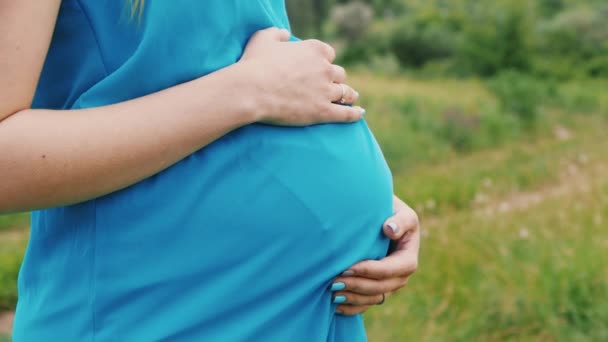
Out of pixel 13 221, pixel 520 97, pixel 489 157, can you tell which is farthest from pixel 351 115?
pixel 520 97

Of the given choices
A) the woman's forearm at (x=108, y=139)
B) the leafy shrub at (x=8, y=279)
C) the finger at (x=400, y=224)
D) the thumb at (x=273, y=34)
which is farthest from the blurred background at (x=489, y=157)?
the woman's forearm at (x=108, y=139)

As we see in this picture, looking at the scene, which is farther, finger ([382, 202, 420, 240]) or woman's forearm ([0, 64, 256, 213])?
finger ([382, 202, 420, 240])

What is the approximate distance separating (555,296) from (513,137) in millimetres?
6591

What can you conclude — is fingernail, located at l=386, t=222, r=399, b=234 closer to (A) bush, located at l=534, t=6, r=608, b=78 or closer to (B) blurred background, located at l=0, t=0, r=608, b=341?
(B) blurred background, located at l=0, t=0, r=608, b=341

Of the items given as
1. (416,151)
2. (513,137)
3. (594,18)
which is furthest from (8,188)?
(594,18)

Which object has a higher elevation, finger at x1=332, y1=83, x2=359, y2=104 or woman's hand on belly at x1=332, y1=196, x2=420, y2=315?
finger at x1=332, y1=83, x2=359, y2=104

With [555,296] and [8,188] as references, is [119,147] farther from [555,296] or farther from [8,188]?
[555,296]

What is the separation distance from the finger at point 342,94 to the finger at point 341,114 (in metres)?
0.02

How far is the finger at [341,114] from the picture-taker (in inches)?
46.9

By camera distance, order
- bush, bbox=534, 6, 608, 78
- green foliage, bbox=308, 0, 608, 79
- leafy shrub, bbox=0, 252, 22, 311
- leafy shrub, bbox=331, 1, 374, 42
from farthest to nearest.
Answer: leafy shrub, bbox=331, 1, 374, 42 → bush, bbox=534, 6, 608, 78 → green foliage, bbox=308, 0, 608, 79 → leafy shrub, bbox=0, 252, 22, 311

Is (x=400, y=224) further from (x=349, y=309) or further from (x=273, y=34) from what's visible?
(x=273, y=34)

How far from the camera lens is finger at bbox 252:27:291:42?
115 centimetres

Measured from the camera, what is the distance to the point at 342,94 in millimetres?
1240

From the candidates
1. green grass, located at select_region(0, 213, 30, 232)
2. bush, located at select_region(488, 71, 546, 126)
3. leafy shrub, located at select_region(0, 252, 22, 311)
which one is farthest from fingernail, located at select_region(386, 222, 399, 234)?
bush, located at select_region(488, 71, 546, 126)
